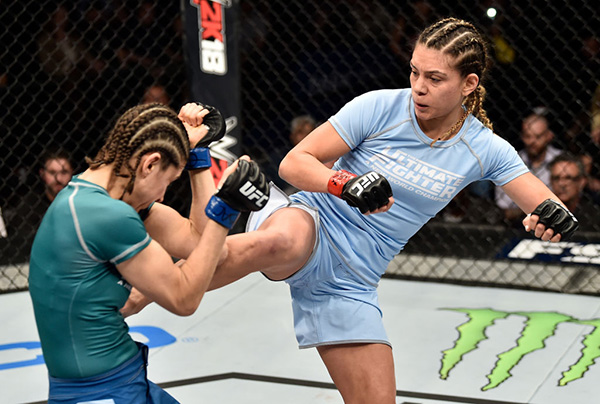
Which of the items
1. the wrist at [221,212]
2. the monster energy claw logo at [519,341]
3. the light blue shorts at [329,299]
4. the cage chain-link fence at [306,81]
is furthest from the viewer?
the cage chain-link fence at [306,81]

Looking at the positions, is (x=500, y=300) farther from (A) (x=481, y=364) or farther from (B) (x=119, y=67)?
(B) (x=119, y=67)

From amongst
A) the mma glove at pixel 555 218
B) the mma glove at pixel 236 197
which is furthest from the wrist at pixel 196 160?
the mma glove at pixel 555 218

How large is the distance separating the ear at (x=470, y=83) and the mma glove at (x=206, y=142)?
1.91ft

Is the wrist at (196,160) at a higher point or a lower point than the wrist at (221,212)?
higher

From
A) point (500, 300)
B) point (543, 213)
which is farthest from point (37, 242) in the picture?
point (500, 300)

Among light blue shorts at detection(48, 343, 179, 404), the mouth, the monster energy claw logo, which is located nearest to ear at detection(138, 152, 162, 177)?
light blue shorts at detection(48, 343, 179, 404)

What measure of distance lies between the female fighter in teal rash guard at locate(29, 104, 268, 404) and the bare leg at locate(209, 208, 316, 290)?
0.23 m

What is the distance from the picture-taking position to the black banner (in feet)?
12.6

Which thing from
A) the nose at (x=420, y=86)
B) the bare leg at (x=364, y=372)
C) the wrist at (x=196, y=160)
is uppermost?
the nose at (x=420, y=86)

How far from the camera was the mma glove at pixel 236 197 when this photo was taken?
4.91 ft

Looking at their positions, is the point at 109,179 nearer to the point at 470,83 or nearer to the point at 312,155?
the point at 312,155

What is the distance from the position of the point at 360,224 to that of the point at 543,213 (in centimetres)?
44

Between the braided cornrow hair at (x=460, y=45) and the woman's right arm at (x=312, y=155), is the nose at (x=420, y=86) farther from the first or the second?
the woman's right arm at (x=312, y=155)

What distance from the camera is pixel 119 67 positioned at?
434cm
